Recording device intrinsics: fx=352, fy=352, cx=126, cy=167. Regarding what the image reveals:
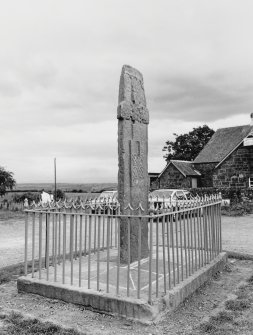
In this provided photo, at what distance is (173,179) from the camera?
33312mm

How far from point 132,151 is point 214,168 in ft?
76.4

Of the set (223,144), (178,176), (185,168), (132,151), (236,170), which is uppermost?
(223,144)

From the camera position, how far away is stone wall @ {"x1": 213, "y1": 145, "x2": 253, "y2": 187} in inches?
1059

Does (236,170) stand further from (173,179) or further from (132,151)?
(132,151)

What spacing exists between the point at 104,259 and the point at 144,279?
5.34ft

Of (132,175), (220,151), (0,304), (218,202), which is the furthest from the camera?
(220,151)

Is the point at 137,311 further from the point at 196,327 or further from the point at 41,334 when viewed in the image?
the point at 41,334

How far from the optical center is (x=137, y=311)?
4543 mm

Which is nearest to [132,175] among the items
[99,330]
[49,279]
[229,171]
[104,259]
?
[104,259]

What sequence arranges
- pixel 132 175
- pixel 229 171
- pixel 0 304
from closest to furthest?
pixel 0 304
pixel 132 175
pixel 229 171

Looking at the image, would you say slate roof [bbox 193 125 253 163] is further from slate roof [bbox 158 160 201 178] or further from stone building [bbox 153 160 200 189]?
stone building [bbox 153 160 200 189]

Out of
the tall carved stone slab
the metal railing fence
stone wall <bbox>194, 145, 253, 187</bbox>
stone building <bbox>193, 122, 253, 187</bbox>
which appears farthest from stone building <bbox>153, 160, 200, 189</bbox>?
the tall carved stone slab

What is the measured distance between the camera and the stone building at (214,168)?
90.3 ft

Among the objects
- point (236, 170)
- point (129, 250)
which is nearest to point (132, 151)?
point (129, 250)
